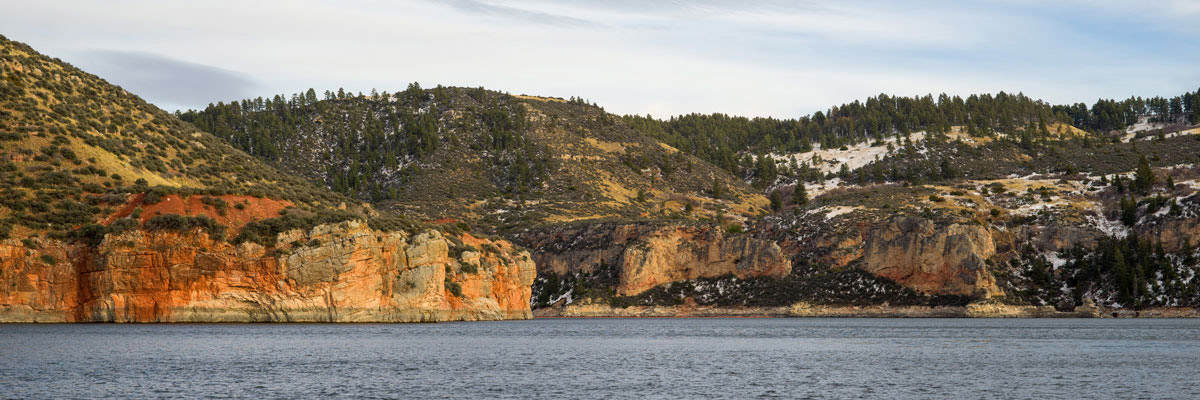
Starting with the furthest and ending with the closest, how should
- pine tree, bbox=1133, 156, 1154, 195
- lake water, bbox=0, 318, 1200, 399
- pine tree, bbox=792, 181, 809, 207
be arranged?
pine tree, bbox=792, 181, 809, 207 < pine tree, bbox=1133, 156, 1154, 195 < lake water, bbox=0, 318, 1200, 399

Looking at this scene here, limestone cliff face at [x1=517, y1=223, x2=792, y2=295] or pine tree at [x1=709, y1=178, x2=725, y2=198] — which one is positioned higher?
pine tree at [x1=709, y1=178, x2=725, y2=198]

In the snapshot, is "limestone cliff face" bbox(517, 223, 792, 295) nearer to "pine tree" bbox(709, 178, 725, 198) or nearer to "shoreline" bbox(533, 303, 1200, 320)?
"shoreline" bbox(533, 303, 1200, 320)

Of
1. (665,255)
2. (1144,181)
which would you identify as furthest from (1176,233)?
(665,255)

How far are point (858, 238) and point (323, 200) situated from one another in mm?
70459

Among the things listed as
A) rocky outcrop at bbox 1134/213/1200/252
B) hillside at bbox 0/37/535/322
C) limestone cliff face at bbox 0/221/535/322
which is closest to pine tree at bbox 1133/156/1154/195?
rocky outcrop at bbox 1134/213/1200/252

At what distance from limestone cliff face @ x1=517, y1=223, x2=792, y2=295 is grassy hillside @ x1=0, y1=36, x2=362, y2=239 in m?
47.0

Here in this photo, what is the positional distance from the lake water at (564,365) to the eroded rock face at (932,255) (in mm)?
44118

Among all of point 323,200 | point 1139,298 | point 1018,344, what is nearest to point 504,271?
point 323,200

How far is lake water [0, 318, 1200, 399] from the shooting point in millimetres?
40625

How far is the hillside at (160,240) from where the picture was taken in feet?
237

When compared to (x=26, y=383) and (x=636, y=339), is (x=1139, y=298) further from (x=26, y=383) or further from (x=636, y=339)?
(x=26, y=383)

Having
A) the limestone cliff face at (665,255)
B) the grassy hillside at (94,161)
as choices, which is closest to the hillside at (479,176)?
the limestone cliff face at (665,255)

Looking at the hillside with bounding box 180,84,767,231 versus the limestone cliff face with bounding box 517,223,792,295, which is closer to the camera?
the limestone cliff face with bounding box 517,223,792,295

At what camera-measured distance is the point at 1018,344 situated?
6806 centimetres
